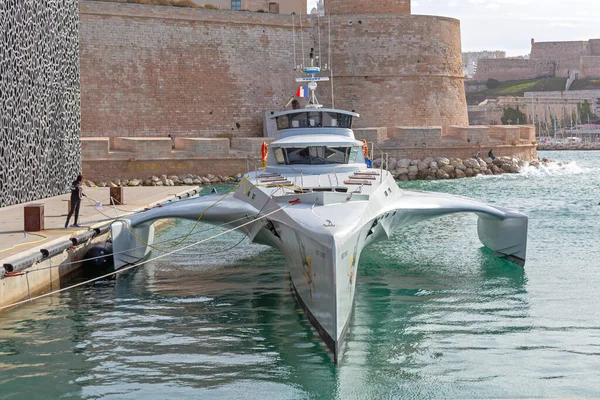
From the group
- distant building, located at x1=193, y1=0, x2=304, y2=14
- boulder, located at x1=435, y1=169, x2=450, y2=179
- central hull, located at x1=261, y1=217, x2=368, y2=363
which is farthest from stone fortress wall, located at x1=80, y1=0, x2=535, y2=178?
central hull, located at x1=261, y1=217, x2=368, y2=363

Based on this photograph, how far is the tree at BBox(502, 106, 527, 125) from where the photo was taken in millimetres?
77812

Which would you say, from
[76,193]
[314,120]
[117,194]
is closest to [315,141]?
[314,120]

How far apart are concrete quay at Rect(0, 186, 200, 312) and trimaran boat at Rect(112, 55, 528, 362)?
62 centimetres

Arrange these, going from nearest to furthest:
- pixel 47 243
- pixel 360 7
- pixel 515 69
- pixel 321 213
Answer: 1. pixel 321 213
2. pixel 47 243
3. pixel 360 7
4. pixel 515 69

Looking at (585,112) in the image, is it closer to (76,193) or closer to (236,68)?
(236,68)

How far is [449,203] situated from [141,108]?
2155 centimetres

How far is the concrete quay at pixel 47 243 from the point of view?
33.2 ft

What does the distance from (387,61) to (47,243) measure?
85.3ft

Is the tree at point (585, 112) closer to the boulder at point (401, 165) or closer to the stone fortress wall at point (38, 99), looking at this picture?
the boulder at point (401, 165)

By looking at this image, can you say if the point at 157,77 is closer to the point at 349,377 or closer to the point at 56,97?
the point at 56,97

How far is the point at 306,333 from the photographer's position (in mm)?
9023

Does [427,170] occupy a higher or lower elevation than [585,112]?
lower

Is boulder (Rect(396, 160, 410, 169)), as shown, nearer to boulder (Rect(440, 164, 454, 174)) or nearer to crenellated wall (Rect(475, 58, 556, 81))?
boulder (Rect(440, 164, 454, 174))

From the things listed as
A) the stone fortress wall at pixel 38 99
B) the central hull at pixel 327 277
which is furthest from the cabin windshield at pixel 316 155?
the stone fortress wall at pixel 38 99
